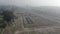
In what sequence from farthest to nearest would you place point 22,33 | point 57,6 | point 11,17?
point 57,6
point 11,17
point 22,33

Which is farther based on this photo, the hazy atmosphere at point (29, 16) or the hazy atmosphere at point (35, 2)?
the hazy atmosphere at point (35, 2)

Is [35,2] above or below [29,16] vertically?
above

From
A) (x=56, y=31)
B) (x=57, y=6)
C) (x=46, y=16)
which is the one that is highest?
(x=57, y=6)

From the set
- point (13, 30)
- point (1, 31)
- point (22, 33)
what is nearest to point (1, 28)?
point (1, 31)

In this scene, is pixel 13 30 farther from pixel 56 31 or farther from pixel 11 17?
pixel 56 31

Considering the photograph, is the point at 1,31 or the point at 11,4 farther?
the point at 11,4

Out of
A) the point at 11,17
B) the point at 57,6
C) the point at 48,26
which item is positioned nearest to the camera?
the point at 48,26

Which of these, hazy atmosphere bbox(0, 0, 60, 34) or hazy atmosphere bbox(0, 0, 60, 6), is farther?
hazy atmosphere bbox(0, 0, 60, 6)

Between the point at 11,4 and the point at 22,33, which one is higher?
the point at 11,4

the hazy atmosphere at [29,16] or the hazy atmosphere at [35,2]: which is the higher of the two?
the hazy atmosphere at [35,2]

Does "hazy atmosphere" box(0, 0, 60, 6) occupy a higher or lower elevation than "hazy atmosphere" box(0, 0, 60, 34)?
higher
